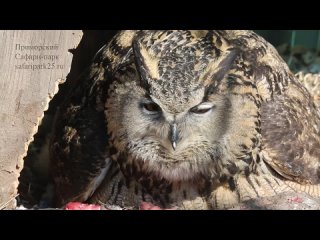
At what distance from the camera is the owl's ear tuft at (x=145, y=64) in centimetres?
298

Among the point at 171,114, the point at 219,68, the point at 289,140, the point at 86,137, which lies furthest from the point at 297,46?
the point at 171,114

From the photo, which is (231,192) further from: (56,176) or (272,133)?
(56,176)

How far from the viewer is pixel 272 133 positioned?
331 cm

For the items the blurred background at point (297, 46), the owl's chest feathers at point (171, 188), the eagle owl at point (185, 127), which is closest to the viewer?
the eagle owl at point (185, 127)

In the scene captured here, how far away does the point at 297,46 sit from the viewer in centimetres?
541

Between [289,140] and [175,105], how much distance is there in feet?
2.55

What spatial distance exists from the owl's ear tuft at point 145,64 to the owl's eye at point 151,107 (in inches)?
3.7

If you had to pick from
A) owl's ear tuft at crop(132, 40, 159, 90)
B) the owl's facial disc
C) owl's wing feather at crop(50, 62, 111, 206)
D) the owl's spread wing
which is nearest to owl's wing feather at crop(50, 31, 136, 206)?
owl's wing feather at crop(50, 62, 111, 206)

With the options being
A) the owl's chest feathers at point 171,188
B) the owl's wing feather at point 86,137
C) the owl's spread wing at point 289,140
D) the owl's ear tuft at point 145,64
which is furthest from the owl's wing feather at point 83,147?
the owl's spread wing at point 289,140

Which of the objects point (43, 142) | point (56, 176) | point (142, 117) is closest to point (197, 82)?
Result: point (142, 117)

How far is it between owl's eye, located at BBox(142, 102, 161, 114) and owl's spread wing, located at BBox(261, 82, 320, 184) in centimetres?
63

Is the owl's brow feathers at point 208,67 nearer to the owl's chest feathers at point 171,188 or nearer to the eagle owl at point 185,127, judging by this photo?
the eagle owl at point 185,127

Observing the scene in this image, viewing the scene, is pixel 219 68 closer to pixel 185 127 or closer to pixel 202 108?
pixel 202 108
